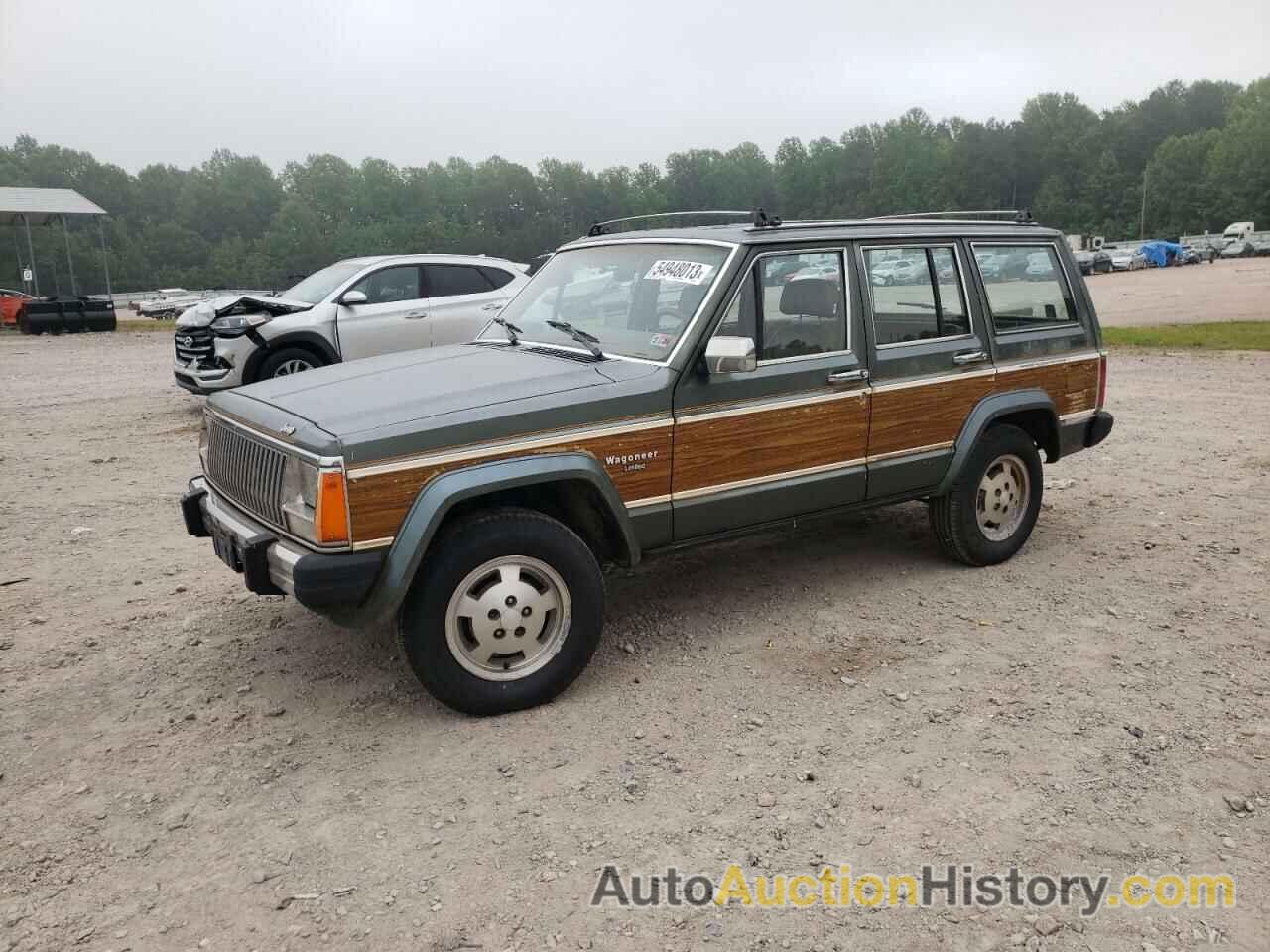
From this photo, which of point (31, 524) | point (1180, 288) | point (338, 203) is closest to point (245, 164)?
point (338, 203)

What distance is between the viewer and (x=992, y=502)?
18.5 ft

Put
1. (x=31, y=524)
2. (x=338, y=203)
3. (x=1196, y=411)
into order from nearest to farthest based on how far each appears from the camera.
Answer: (x=31, y=524) → (x=1196, y=411) → (x=338, y=203)

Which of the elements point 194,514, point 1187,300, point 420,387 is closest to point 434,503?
point 420,387

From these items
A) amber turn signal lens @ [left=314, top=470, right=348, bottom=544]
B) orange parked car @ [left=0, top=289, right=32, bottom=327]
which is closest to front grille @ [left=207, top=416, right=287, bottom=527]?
amber turn signal lens @ [left=314, top=470, right=348, bottom=544]

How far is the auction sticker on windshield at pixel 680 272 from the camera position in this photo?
14.7 ft

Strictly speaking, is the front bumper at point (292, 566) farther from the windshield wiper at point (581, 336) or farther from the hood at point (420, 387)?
the windshield wiper at point (581, 336)

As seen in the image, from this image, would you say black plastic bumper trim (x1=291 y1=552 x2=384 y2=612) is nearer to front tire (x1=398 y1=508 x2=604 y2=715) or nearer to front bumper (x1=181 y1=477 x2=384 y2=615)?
front bumper (x1=181 y1=477 x2=384 y2=615)

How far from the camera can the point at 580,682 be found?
4.29 metres

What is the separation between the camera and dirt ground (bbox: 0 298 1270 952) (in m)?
2.83

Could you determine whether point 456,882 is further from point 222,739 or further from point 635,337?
point 635,337

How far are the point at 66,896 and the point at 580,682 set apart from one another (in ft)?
6.63

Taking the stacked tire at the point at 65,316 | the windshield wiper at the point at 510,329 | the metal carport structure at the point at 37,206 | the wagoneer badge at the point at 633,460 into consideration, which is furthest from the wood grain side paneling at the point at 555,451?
the metal carport structure at the point at 37,206

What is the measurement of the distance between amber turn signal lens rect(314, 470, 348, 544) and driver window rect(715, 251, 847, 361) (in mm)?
1796

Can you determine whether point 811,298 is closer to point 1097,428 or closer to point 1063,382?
point 1063,382
